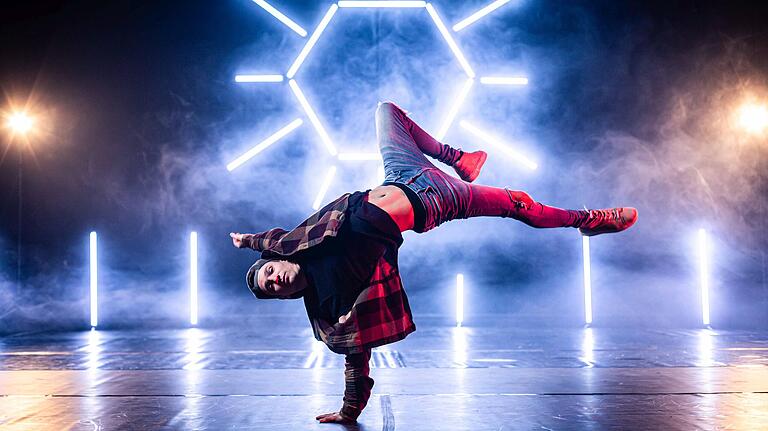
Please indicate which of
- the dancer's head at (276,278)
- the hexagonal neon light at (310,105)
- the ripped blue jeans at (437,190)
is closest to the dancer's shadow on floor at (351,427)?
the dancer's head at (276,278)

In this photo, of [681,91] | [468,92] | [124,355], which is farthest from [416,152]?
[681,91]

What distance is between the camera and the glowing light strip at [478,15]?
6.19 metres

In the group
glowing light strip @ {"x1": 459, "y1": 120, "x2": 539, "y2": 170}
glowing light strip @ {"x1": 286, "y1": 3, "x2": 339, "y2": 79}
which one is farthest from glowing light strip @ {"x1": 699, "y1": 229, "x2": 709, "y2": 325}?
glowing light strip @ {"x1": 286, "y1": 3, "x2": 339, "y2": 79}

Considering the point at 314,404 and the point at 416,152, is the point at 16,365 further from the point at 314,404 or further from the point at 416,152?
the point at 416,152

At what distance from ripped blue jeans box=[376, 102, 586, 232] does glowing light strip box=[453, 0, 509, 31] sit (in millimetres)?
3562

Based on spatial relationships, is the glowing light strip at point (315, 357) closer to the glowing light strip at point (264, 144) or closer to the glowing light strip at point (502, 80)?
the glowing light strip at point (264, 144)

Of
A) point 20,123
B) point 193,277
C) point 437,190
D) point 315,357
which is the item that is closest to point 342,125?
point 193,277

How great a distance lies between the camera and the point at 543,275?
22.3 feet

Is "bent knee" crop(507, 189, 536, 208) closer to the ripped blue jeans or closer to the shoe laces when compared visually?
the ripped blue jeans

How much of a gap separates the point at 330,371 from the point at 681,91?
16.6 ft

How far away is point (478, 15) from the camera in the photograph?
620cm

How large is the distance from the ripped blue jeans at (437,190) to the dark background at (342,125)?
11.6 ft

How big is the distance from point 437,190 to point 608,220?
0.89m

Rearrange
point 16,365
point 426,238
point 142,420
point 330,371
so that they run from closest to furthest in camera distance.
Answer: point 142,420
point 330,371
point 16,365
point 426,238
